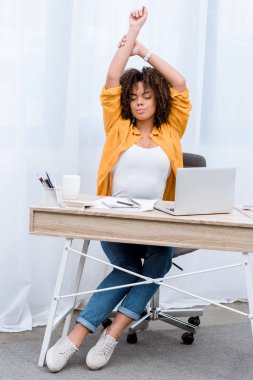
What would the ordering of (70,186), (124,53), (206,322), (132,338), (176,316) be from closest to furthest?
1. (70,186)
2. (124,53)
3. (132,338)
4. (176,316)
5. (206,322)

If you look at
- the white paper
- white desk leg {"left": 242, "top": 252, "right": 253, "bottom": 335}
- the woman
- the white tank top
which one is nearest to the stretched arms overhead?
the woman

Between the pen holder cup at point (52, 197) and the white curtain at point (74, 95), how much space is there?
55cm

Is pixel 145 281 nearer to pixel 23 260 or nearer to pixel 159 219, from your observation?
pixel 159 219

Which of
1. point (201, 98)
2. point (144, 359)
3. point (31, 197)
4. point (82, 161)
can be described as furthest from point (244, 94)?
point (144, 359)

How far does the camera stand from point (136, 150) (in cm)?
265

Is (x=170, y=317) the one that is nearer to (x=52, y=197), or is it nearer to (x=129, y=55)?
(x=52, y=197)

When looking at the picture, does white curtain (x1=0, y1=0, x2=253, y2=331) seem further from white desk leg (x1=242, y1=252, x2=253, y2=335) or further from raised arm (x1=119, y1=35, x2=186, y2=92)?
white desk leg (x1=242, y1=252, x2=253, y2=335)

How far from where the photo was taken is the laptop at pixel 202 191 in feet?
7.41

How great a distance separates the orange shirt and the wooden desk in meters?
0.38

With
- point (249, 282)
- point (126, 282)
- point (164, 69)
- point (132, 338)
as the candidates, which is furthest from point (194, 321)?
point (164, 69)

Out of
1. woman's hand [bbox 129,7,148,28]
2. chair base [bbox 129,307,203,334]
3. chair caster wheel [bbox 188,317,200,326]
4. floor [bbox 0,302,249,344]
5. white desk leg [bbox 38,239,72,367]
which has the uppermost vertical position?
woman's hand [bbox 129,7,148,28]

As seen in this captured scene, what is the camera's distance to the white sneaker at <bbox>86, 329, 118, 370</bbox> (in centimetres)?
247

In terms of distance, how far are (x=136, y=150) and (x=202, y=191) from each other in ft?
1.44

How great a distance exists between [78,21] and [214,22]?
0.72 m
